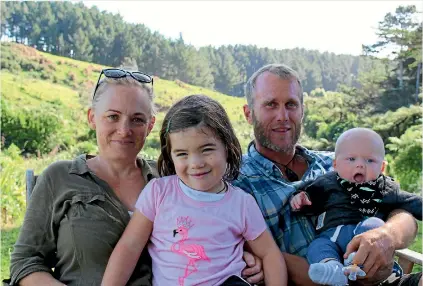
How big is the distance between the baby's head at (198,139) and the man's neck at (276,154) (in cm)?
74

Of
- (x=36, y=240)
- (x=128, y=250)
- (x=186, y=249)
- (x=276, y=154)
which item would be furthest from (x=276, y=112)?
(x=36, y=240)

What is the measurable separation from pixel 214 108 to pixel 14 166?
6.60 meters

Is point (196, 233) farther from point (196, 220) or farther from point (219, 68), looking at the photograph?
point (219, 68)

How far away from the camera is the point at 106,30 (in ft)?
96.4

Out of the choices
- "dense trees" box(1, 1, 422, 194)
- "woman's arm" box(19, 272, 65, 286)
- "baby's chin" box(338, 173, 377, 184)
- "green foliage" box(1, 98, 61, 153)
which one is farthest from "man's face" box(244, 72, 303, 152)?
"green foliage" box(1, 98, 61, 153)

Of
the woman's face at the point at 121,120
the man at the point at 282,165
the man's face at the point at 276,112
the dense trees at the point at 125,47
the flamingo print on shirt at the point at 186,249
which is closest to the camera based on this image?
the flamingo print on shirt at the point at 186,249

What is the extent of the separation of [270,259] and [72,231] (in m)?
0.88

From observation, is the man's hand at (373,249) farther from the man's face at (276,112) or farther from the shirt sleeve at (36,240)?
the shirt sleeve at (36,240)

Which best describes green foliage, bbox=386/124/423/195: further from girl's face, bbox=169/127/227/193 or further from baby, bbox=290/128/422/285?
girl's face, bbox=169/127/227/193

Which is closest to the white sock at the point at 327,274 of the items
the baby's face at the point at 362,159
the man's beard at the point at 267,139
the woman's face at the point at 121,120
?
the baby's face at the point at 362,159

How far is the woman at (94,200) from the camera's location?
6.92 feet

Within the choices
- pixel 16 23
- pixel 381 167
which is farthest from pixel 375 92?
pixel 381 167

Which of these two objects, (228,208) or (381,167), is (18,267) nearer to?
(228,208)

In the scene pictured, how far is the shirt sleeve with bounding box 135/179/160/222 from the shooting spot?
206 cm
